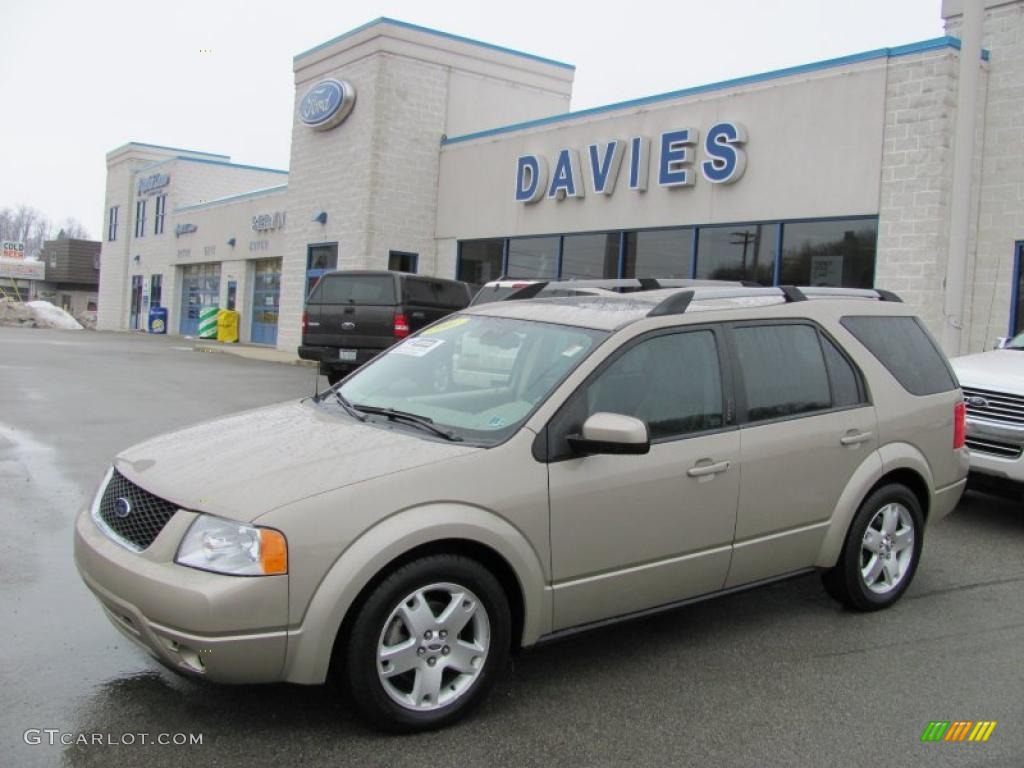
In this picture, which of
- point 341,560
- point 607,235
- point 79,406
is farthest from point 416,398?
point 607,235

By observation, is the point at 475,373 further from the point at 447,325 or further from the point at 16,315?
the point at 16,315

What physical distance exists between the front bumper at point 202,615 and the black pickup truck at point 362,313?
10.9m

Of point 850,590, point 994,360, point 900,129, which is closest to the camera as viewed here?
point 850,590

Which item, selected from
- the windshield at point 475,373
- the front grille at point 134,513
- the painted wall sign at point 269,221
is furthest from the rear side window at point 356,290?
the painted wall sign at point 269,221

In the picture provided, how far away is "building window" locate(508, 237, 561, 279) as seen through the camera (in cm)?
1956

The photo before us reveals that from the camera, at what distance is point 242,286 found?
3234 cm

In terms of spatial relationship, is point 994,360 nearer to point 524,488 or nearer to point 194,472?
point 524,488

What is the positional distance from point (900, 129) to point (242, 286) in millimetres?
23993

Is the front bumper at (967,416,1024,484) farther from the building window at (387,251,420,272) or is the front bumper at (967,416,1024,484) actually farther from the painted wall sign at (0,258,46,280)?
the painted wall sign at (0,258,46,280)

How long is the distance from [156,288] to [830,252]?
109 ft

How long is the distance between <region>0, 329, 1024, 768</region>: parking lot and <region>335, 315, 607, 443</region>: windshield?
A: 1166mm

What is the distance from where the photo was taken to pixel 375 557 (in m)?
3.31

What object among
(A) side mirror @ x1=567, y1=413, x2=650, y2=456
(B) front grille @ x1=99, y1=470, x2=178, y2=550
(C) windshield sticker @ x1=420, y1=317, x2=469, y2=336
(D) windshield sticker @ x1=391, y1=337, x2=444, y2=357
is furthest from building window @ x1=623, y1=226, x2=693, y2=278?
(B) front grille @ x1=99, y1=470, x2=178, y2=550

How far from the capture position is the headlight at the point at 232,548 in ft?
10.5
